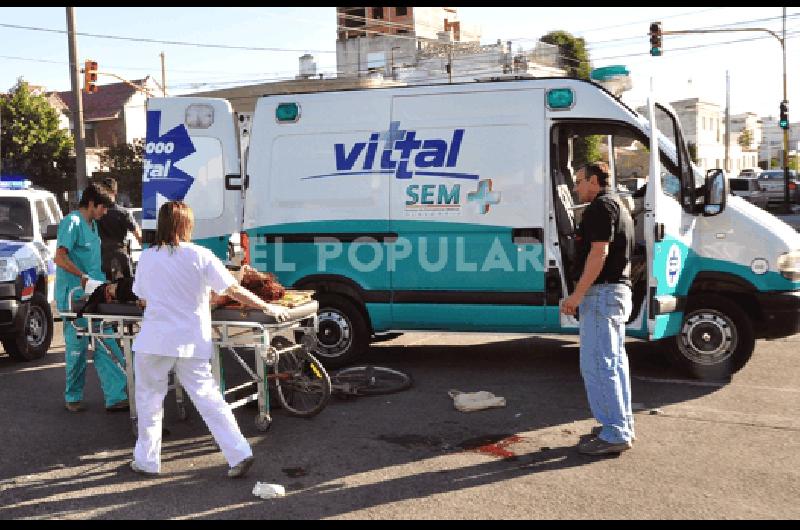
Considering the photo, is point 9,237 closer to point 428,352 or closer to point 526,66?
point 428,352

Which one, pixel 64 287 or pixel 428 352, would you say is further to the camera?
pixel 428 352

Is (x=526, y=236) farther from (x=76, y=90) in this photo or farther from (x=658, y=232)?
(x=76, y=90)

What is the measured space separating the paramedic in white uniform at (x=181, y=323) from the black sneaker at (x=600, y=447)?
2217mm

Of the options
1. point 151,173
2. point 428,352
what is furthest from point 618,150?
point 151,173

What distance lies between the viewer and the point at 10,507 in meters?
4.73

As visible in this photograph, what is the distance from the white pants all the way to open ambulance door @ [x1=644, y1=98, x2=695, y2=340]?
12.1 feet

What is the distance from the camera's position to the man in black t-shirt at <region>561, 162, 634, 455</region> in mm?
5410

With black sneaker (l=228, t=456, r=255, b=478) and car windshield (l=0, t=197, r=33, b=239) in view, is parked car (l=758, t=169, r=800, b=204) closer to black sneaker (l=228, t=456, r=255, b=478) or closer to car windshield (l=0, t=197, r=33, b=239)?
car windshield (l=0, t=197, r=33, b=239)

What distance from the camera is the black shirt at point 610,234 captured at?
17.7ft

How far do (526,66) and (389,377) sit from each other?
42.8 metres

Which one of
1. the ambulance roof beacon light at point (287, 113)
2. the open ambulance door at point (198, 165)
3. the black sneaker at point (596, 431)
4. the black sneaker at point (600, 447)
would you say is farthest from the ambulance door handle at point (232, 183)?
the black sneaker at point (600, 447)

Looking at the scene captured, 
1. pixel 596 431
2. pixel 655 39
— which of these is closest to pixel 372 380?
pixel 596 431

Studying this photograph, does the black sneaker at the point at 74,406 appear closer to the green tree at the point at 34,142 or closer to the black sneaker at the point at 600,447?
the black sneaker at the point at 600,447

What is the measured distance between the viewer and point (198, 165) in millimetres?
8742
